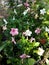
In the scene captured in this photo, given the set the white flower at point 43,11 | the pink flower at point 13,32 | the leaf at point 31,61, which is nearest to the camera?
the leaf at point 31,61

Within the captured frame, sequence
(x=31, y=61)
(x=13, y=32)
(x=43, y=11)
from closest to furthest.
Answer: (x=31, y=61) < (x=13, y=32) < (x=43, y=11)

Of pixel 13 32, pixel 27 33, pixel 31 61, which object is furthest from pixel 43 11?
pixel 31 61

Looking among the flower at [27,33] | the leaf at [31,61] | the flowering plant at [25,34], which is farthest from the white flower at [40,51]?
the flower at [27,33]

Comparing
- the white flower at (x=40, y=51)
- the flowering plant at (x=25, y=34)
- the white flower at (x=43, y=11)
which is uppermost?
the white flower at (x=43, y=11)

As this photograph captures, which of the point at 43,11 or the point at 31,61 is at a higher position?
the point at 43,11

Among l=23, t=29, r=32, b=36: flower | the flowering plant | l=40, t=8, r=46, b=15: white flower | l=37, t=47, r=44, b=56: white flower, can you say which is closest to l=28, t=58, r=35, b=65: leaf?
the flowering plant

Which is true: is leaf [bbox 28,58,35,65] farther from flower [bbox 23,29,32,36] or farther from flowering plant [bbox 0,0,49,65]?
flower [bbox 23,29,32,36]

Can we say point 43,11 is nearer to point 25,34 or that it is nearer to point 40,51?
point 25,34

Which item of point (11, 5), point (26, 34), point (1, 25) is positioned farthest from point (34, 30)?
point (11, 5)

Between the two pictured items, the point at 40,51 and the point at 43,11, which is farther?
the point at 43,11

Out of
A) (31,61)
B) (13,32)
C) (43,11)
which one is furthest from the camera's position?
(43,11)

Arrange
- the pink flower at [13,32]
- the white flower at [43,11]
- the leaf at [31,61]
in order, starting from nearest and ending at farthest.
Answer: the leaf at [31,61], the pink flower at [13,32], the white flower at [43,11]

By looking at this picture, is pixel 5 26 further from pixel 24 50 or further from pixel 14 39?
pixel 24 50

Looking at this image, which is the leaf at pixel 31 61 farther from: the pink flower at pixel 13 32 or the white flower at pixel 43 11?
the white flower at pixel 43 11
